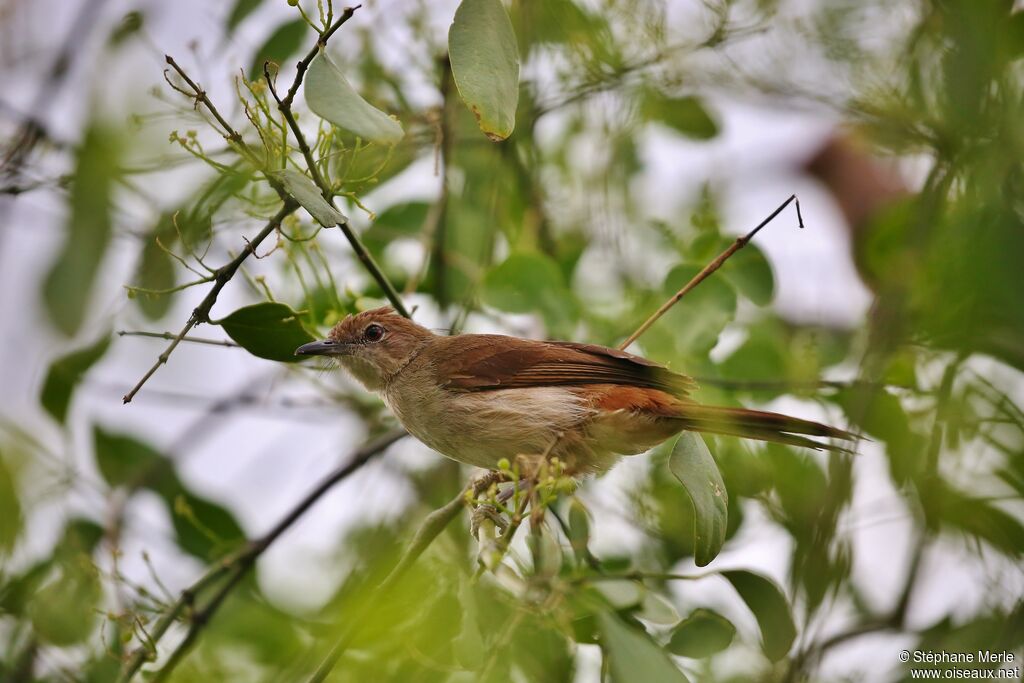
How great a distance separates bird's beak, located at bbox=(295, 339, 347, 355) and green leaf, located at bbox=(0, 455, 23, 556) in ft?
3.24

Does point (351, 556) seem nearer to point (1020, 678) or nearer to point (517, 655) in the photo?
point (517, 655)

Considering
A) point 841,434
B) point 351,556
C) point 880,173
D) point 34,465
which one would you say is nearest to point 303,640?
point 351,556

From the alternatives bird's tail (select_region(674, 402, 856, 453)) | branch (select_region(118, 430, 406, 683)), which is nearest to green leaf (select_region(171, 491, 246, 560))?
branch (select_region(118, 430, 406, 683))

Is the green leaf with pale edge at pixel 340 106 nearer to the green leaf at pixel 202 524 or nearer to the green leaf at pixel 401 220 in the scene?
the green leaf at pixel 401 220

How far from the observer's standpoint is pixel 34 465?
3.62 m

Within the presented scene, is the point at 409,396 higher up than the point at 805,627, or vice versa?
the point at 409,396

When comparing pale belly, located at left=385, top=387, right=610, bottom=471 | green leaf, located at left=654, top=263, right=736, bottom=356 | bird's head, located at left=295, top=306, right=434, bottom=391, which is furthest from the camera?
bird's head, located at left=295, top=306, right=434, bottom=391

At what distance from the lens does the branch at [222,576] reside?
11.2ft

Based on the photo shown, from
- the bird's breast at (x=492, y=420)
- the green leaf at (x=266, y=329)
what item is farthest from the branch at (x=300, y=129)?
the bird's breast at (x=492, y=420)

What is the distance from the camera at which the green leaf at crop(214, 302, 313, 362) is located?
3.21 meters

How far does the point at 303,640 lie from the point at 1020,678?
2.36 m

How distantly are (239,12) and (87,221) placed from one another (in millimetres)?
1260

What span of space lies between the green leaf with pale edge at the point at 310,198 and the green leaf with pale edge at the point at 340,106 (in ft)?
0.59

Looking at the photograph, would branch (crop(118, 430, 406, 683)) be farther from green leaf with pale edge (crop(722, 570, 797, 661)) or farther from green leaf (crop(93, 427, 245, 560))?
green leaf with pale edge (crop(722, 570, 797, 661))
